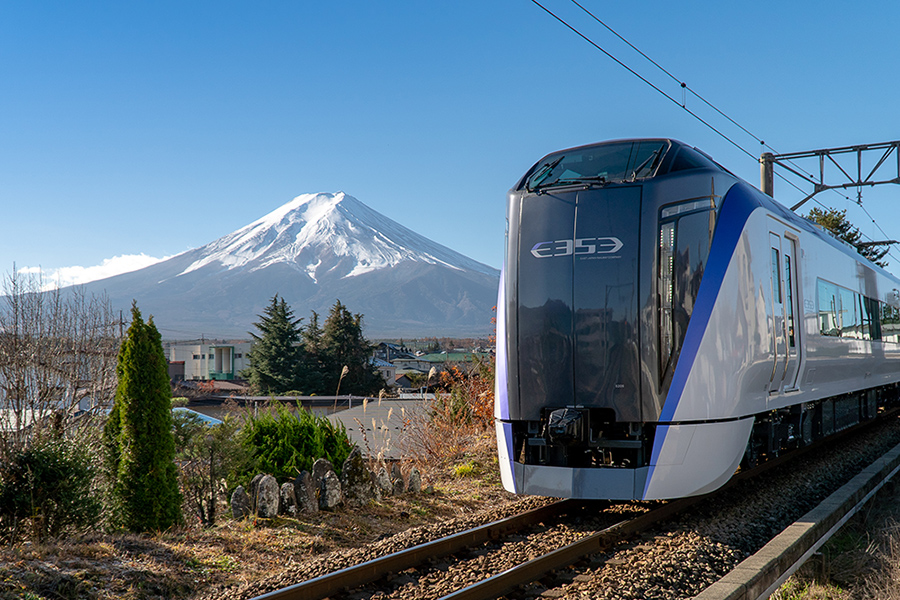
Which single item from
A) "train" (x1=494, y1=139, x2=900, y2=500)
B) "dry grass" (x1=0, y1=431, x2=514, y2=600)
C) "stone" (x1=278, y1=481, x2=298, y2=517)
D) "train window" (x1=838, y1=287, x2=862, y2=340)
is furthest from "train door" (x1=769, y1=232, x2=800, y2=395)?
"stone" (x1=278, y1=481, x2=298, y2=517)

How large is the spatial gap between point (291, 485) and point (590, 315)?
324 centimetres

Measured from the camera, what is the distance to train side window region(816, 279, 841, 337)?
9.60 meters

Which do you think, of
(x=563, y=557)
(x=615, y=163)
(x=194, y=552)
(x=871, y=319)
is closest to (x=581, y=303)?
(x=615, y=163)

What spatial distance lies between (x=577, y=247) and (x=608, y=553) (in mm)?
2648

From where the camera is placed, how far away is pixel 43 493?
6.88m

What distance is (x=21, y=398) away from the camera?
19.4 m

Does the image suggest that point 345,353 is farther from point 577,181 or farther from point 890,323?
point 577,181

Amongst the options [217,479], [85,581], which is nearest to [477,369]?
[217,479]

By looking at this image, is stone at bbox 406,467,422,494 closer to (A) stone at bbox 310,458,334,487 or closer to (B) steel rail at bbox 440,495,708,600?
(A) stone at bbox 310,458,334,487

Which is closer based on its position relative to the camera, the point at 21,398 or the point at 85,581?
the point at 85,581

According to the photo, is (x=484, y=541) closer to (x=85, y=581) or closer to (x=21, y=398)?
(x=85, y=581)

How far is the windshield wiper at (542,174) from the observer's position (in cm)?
744

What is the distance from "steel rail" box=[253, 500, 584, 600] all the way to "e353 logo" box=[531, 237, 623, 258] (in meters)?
2.37

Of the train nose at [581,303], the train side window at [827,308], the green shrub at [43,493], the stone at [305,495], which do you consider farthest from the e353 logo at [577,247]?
the green shrub at [43,493]
